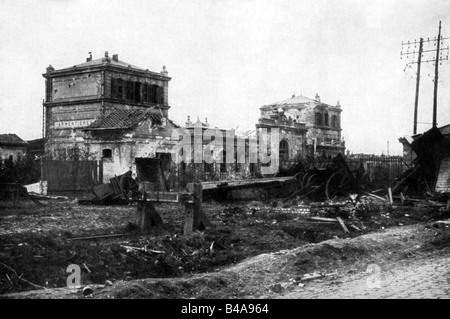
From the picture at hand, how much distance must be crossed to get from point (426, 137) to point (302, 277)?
48.2 feet

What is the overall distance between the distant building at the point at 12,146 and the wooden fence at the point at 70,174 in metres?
17.6

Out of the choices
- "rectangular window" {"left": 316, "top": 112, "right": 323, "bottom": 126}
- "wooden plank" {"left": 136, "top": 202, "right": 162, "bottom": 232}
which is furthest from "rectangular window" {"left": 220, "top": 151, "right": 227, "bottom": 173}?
"rectangular window" {"left": 316, "top": 112, "right": 323, "bottom": 126}

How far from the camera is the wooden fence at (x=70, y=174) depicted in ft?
82.2

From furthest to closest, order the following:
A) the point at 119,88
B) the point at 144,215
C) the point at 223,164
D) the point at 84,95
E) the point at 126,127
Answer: the point at 119,88 → the point at 84,95 → the point at 223,164 → the point at 126,127 → the point at 144,215

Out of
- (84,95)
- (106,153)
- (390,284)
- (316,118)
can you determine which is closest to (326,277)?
(390,284)

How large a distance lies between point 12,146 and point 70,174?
19.6 m

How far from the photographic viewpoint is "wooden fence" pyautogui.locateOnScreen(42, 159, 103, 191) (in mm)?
25062

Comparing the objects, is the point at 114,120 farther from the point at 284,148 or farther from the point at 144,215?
the point at 144,215

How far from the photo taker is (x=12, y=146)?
42.6 meters

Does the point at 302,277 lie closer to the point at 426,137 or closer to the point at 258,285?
the point at 258,285

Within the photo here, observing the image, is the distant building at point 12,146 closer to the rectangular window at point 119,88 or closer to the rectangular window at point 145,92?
the rectangular window at point 119,88

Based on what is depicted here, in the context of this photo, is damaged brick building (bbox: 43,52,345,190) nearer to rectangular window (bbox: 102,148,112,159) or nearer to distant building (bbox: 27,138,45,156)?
rectangular window (bbox: 102,148,112,159)

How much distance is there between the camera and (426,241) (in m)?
10.9
